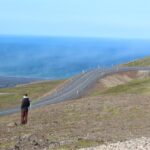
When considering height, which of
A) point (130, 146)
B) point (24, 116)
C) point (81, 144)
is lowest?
point (130, 146)

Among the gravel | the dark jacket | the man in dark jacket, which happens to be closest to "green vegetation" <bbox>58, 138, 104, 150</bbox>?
the gravel

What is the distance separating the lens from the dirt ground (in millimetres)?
31062

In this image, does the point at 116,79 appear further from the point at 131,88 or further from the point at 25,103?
the point at 25,103

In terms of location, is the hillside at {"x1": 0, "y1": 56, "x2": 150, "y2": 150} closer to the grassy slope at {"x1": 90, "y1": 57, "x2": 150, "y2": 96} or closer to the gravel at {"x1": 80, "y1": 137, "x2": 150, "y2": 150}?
the gravel at {"x1": 80, "y1": 137, "x2": 150, "y2": 150}

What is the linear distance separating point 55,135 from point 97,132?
8.32 ft

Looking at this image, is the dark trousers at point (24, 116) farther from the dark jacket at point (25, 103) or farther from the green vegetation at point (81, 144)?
the green vegetation at point (81, 144)

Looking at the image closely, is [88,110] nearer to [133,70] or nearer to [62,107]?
[62,107]

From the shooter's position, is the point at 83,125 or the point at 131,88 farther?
the point at 131,88

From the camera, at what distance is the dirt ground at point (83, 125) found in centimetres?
3106

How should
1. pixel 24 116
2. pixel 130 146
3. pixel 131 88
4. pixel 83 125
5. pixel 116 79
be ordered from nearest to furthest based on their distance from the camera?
1. pixel 130 146
2. pixel 83 125
3. pixel 24 116
4. pixel 131 88
5. pixel 116 79

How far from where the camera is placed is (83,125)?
128 feet

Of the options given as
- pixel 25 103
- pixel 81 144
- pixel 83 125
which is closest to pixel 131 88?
pixel 25 103

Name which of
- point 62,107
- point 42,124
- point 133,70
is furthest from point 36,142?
point 133,70

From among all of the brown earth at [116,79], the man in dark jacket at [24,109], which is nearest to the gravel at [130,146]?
the man in dark jacket at [24,109]
